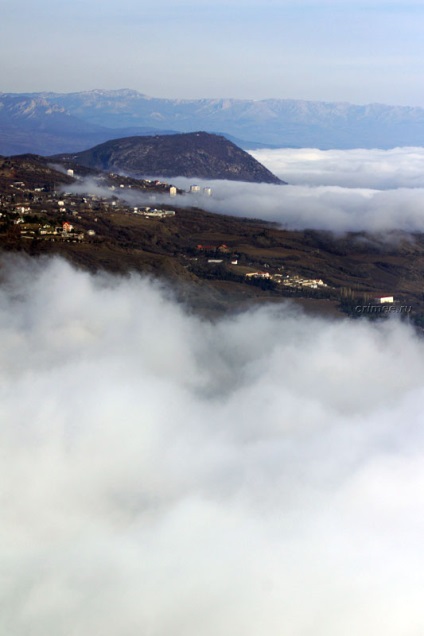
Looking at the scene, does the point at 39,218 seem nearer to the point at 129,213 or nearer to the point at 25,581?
the point at 129,213

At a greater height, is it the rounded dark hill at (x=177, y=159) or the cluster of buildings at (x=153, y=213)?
the rounded dark hill at (x=177, y=159)

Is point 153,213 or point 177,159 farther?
point 177,159

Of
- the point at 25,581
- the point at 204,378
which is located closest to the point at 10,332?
the point at 204,378

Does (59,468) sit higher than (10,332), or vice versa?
(10,332)

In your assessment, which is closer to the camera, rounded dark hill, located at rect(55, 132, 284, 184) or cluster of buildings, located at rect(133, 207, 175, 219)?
cluster of buildings, located at rect(133, 207, 175, 219)

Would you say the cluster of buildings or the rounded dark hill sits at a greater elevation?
the rounded dark hill

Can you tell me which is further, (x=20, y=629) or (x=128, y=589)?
(x=128, y=589)

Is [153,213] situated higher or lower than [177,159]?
lower

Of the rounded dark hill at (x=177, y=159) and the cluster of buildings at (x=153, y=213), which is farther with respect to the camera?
the rounded dark hill at (x=177, y=159)
